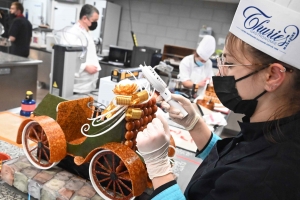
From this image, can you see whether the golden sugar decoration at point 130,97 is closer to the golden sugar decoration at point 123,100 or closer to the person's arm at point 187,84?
the golden sugar decoration at point 123,100

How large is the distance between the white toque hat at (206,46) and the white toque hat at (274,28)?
2.10 metres

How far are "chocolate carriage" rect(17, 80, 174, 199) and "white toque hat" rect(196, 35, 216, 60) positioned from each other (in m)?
1.96

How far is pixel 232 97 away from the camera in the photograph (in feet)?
2.34

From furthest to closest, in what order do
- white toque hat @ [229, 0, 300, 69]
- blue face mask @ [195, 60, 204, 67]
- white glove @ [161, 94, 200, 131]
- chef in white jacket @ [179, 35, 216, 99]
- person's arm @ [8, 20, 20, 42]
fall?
person's arm @ [8, 20, 20, 42]
blue face mask @ [195, 60, 204, 67]
chef in white jacket @ [179, 35, 216, 99]
white glove @ [161, 94, 200, 131]
white toque hat @ [229, 0, 300, 69]

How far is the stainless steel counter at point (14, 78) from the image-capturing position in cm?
254

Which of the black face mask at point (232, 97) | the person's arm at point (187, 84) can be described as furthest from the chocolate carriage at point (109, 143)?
the person's arm at point (187, 84)

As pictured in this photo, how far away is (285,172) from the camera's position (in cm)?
52

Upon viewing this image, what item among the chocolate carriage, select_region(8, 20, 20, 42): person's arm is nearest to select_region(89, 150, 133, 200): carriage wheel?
the chocolate carriage

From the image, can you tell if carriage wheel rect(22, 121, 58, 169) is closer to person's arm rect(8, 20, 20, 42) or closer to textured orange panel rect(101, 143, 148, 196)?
textured orange panel rect(101, 143, 148, 196)

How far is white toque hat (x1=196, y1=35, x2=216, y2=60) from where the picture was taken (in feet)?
8.81

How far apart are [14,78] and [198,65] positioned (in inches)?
79.1

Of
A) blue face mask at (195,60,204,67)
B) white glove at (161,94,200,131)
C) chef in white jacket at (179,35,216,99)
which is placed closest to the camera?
white glove at (161,94,200,131)

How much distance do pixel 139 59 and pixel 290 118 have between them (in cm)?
325

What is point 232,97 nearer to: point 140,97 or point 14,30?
point 140,97
